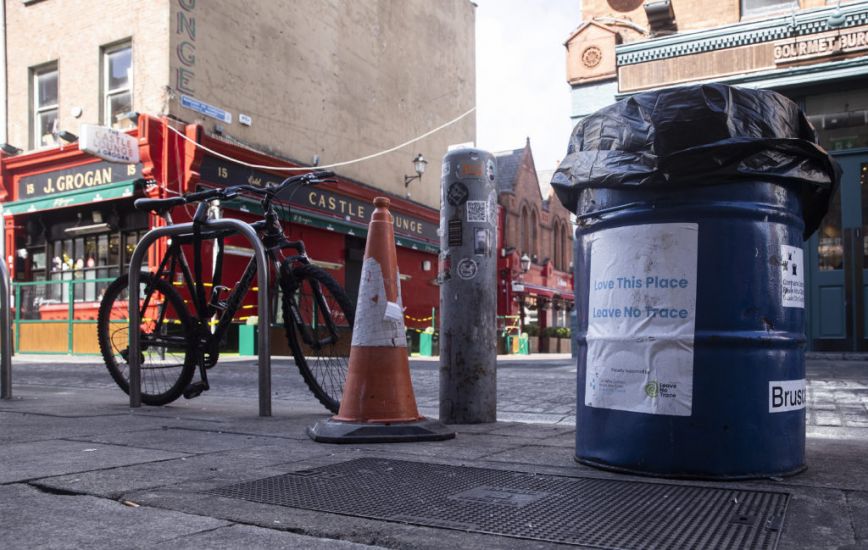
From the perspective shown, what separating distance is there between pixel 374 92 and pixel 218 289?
61.9 ft

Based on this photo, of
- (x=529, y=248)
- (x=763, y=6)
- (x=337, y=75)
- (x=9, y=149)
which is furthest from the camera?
(x=529, y=248)

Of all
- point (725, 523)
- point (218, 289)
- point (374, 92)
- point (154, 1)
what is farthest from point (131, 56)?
point (725, 523)

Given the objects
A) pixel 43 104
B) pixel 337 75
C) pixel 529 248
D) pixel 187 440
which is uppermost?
pixel 337 75

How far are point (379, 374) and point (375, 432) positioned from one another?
30cm

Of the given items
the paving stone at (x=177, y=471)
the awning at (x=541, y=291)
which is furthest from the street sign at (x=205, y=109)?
the awning at (x=541, y=291)

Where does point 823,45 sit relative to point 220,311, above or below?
above

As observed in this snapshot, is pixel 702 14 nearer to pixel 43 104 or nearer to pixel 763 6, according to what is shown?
pixel 763 6

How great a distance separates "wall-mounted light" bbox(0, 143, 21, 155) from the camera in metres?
18.2

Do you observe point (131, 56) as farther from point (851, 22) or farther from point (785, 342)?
point (785, 342)

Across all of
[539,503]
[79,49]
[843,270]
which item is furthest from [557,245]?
[539,503]

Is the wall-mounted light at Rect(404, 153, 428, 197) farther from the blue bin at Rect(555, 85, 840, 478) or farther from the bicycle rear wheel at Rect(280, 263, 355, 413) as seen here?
the blue bin at Rect(555, 85, 840, 478)

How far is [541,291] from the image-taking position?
35.1 m

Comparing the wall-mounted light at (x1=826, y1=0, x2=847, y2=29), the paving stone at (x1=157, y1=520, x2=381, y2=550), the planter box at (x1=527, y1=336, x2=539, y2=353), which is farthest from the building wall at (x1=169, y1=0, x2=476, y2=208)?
the paving stone at (x1=157, y1=520, x2=381, y2=550)

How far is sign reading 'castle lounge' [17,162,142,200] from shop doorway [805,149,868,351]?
12.8 metres
